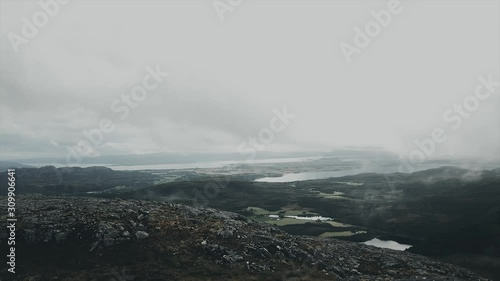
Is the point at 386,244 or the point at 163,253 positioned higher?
the point at 163,253

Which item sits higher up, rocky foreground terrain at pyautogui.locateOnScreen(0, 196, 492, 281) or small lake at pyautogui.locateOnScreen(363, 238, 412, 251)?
rocky foreground terrain at pyautogui.locateOnScreen(0, 196, 492, 281)

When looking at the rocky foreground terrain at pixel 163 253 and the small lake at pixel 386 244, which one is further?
the small lake at pixel 386 244

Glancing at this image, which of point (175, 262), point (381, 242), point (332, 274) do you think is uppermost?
point (175, 262)

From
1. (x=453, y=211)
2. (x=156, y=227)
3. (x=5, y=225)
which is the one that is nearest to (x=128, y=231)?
(x=156, y=227)

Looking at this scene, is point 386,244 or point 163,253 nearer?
point 163,253

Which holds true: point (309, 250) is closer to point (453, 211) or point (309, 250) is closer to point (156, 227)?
point (156, 227)

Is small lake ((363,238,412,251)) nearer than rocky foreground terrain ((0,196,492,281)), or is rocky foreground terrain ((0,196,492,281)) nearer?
rocky foreground terrain ((0,196,492,281))

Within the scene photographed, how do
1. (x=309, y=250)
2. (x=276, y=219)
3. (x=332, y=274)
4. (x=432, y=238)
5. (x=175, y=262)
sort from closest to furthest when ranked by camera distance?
1. (x=175, y=262)
2. (x=332, y=274)
3. (x=309, y=250)
4. (x=432, y=238)
5. (x=276, y=219)

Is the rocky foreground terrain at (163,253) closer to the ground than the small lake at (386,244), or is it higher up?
higher up
